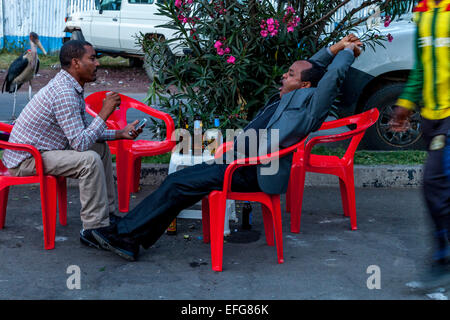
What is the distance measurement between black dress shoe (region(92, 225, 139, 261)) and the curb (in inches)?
76.1

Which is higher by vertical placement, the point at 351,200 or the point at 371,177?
the point at 351,200

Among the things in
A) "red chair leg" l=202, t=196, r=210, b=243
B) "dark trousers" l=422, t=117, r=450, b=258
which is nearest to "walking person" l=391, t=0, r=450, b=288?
"dark trousers" l=422, t=117, r=450, b=258

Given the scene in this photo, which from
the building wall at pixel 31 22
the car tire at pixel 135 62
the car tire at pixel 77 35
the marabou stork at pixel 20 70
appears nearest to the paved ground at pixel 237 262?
the marabou stork at pixel 20 70

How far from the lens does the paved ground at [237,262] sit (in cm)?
359

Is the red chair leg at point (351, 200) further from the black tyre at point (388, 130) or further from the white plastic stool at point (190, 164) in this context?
the black tyre at point (388, 130)

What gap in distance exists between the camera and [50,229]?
4.26 metres

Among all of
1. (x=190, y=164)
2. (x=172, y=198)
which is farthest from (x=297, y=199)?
(x=172, y=198)

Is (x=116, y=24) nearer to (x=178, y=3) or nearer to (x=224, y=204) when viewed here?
(x=178, y=3)

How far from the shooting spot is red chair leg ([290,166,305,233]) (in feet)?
15.4

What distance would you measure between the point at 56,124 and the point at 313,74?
5.96 ft

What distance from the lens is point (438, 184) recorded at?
3273 millimetres

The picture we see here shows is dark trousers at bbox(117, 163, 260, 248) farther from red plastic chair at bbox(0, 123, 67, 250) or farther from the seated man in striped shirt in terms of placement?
red plastic chair at bbox(0, 123, 67, 250)
